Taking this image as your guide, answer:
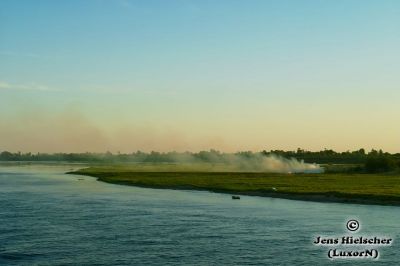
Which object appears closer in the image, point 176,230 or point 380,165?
point 176,230

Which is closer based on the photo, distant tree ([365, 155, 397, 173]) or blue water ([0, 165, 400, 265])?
blue water ([0, 165, 400, 265])

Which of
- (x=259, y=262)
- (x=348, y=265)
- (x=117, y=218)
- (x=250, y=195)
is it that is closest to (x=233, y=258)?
(x=259, y=262)

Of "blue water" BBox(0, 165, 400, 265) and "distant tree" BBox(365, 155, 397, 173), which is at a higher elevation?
"distant tree" BBox(365, 155, 397, 173)

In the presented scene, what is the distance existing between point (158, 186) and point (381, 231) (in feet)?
243

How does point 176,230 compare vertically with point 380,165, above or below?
below

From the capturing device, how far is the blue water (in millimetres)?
42281

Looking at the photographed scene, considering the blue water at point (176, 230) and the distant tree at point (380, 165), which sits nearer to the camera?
the blue water at point (176, 230)

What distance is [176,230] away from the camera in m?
55.2

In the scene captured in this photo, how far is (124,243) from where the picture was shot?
48.2 meters

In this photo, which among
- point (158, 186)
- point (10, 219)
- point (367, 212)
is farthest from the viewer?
point (158, 186)

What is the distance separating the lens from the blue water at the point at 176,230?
139ft

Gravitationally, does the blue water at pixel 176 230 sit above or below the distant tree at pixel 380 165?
below

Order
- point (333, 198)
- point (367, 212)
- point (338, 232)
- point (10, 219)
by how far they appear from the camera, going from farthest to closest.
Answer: point (333, 198) < point (367, 212) < point (10, 219) < point (338, 232)

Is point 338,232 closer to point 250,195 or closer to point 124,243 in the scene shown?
point 124,243
